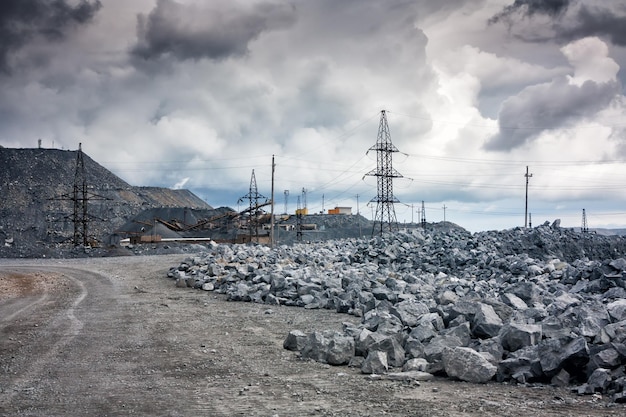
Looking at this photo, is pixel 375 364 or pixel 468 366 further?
pixel 375 364

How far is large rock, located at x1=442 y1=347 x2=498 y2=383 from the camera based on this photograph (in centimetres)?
793

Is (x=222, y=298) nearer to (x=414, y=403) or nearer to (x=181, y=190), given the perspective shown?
(x=414, y=403)

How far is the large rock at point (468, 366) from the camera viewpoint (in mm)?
7925

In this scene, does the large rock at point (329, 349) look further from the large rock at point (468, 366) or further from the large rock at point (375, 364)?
the large rock at point (468, 366)

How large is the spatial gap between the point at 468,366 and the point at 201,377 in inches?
150

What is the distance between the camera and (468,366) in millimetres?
8000

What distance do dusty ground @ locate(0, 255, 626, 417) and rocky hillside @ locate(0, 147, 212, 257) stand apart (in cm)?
6845

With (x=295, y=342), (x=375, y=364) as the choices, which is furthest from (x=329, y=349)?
(x=295, y=342)

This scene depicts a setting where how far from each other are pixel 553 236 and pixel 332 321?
85.3 ft

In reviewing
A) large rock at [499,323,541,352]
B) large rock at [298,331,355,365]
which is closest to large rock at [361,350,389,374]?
large rock at [298,331,355,365]

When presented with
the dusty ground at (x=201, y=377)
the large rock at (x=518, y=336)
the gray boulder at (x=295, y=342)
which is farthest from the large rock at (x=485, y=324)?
the gray boulder at (x=295, y=342)

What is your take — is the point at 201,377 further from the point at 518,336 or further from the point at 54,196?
the point at 54,196

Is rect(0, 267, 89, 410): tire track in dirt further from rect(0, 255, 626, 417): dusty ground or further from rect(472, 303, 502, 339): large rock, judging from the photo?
rect(472, 303, 502, 339): large rock

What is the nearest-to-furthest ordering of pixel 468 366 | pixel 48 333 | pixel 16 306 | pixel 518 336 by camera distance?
pixel 468 366
pixel 518 336
pixel 48 333
pixel 16 306
